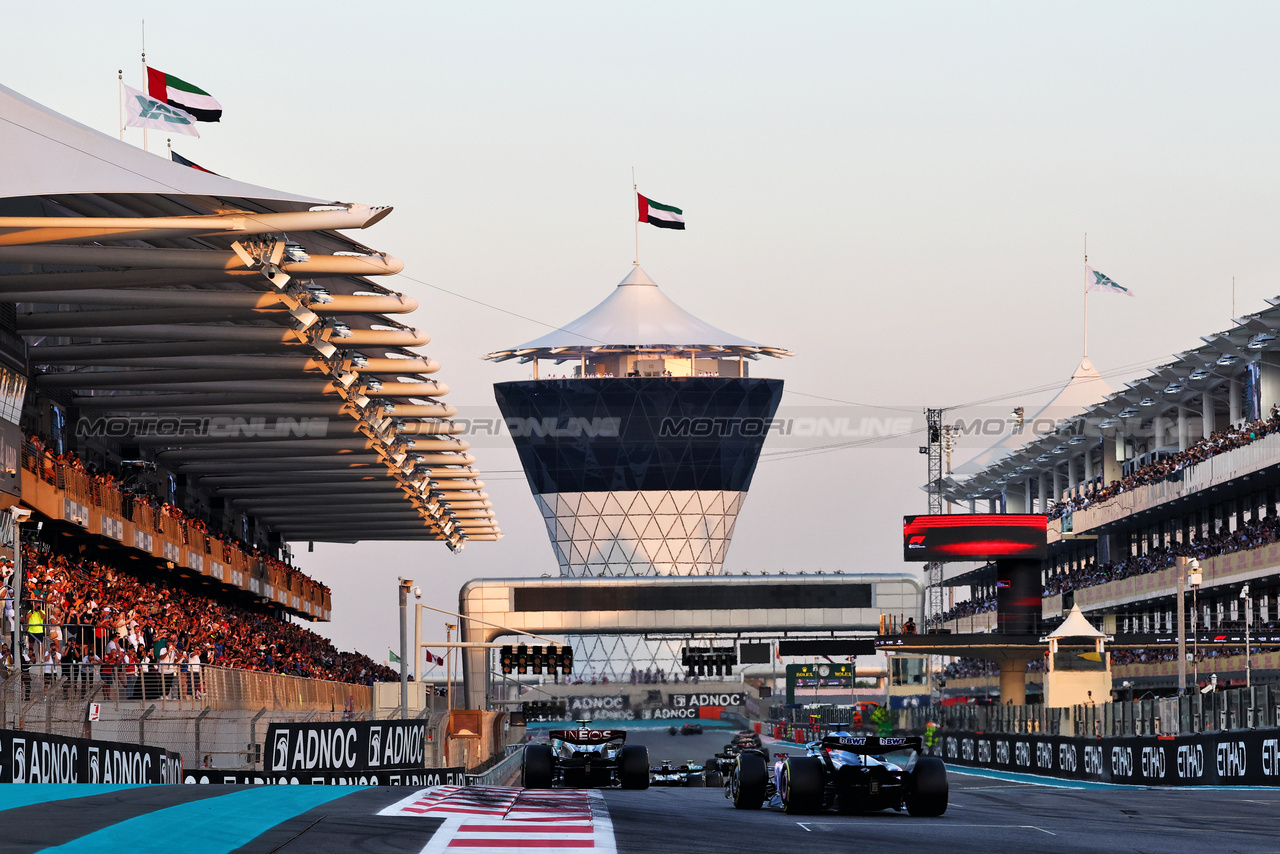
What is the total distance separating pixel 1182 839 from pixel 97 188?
2233 centimetres

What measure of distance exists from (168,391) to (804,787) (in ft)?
101

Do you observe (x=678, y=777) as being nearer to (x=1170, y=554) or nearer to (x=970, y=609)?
(x=1170, y=554)

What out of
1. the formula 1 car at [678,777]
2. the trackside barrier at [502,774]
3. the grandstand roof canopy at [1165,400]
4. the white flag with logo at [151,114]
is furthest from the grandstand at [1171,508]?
the white flag with logo at [151,114]

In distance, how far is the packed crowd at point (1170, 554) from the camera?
6378 centimetres

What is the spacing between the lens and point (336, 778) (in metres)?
34.9

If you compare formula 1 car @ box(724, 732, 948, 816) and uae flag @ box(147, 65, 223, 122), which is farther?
uae flag @ box(147, 65, 223, 122)

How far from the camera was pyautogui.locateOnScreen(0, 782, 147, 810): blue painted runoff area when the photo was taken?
15.2m

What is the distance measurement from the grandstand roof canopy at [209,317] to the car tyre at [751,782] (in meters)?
13.8

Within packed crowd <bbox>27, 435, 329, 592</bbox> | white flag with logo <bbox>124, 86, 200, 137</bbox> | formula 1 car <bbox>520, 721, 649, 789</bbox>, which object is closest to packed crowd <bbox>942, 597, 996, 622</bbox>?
packed crowd <bbox>27, 435, 329, 592</bbox>

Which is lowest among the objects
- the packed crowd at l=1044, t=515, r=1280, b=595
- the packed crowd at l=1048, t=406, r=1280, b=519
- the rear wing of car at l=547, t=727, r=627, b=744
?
the rear wing of car at l=547, t=727, r=627, b=744

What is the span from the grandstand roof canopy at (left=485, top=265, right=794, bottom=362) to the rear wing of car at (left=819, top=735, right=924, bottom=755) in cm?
11832

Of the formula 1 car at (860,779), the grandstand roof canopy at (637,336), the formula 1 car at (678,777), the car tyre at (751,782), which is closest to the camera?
the formula 1 car at (860,779)

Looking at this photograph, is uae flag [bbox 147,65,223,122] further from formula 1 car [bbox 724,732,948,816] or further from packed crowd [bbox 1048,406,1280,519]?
packed crowd [bbox 1048,406,1280,519]

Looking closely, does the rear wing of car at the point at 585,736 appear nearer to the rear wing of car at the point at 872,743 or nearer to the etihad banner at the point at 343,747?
the etihad banner at the point at 343,747
